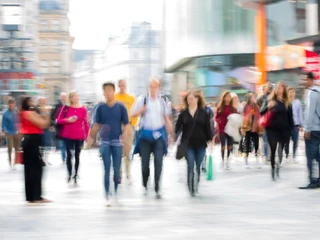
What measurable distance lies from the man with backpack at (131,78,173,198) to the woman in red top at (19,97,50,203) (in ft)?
4.41

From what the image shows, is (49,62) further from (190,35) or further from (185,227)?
(185,227)

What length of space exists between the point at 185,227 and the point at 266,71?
33012 mm

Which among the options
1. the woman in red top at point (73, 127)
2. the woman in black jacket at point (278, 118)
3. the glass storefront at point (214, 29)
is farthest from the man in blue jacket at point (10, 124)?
the glass storefront at point (214, 29)

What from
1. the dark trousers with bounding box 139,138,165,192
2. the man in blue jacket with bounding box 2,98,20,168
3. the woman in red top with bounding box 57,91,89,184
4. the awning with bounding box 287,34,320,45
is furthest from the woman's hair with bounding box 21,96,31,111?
the awning with bounding box 287,34,320,45

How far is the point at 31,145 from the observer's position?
1238 cm

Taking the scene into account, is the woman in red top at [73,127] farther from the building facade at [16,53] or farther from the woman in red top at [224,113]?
the building facade at [16,53]

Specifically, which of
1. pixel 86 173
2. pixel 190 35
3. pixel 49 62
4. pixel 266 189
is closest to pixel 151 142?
pixel 266 189

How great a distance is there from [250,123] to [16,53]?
51500 millimetres

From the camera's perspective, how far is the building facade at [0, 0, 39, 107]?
63.7 metres

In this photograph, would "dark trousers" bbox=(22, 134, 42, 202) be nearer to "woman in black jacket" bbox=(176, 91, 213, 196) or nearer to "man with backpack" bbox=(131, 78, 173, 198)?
"man with backpack" bbox=(131, 78, 173, 198)

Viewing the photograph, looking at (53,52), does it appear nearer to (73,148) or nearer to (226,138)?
(226,138)

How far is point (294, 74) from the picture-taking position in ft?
133

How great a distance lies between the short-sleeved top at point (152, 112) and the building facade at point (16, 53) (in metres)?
32.6

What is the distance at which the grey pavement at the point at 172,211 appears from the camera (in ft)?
29.2
